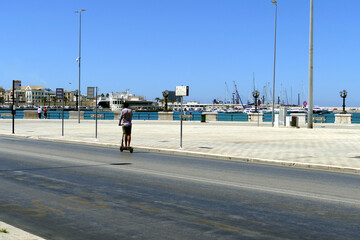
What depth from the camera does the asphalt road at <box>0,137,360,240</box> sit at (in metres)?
6.05

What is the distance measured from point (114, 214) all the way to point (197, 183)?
11.3 feet

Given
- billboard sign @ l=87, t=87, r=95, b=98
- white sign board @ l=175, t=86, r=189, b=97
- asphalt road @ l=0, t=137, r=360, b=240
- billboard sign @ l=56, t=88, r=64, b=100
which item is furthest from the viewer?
billboard sign @ l=56, t=88, r=64, b=100

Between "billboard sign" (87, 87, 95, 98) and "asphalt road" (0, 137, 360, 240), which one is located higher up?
"billboard sign" (87, 87, 95, 98)

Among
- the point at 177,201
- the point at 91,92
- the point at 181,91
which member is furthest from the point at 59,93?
the point at 177,201

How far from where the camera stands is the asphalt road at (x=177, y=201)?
6.05m

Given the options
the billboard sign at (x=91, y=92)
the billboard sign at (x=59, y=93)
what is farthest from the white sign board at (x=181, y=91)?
the billboard sign at (x=59, y=93)

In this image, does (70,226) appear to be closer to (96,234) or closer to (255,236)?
(96,234)

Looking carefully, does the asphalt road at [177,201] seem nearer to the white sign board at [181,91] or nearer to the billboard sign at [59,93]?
the white sign board at [181,91]

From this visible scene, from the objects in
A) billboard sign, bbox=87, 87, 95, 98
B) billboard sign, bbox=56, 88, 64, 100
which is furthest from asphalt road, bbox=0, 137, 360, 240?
billboard sign, bbox=56, 88, 64, 100

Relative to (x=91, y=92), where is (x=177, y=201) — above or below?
below

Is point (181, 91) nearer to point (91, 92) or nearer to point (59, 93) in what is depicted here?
point (91, 92)

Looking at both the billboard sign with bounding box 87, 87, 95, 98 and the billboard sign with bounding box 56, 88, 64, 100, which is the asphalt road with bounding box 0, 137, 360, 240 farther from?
the billboard sign with bounding box 56, 88, 64, 100

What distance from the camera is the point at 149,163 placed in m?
14.0

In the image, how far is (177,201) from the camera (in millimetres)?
7945
